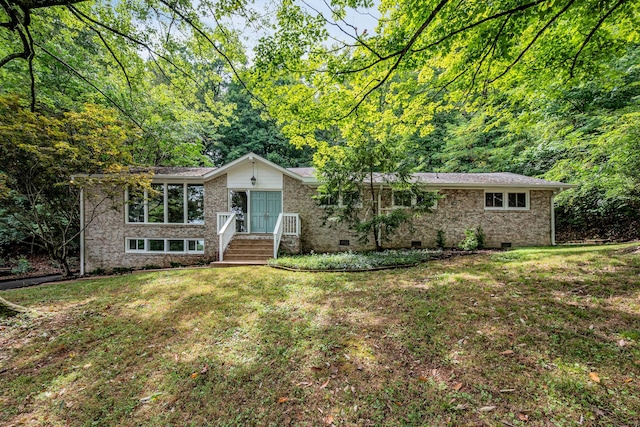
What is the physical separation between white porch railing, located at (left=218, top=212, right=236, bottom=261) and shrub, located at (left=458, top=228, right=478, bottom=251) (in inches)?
372

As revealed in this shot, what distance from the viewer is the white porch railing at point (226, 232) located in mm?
8797

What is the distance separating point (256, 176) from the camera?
408 inches

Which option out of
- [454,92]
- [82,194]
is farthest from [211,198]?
[454,92]

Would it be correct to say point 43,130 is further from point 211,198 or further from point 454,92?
point 454,92

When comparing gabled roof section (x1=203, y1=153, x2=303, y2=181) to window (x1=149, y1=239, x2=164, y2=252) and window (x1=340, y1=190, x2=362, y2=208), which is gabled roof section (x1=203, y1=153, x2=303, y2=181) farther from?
window (x1=149, y1=239, x2=164, y2=252)

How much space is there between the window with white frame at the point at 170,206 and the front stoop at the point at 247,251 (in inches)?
84.9

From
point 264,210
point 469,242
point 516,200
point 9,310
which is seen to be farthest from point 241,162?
point 516,200

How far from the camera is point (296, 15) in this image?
15.3 ft

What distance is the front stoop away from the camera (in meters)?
8.49

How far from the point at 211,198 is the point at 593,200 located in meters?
19.2

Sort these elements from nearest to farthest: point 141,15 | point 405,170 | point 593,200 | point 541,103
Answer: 1. point 141,15
2. point 541,103
3. point 405,170
4. point 593,200

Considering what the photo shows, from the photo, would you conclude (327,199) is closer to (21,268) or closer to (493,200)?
(493,200)

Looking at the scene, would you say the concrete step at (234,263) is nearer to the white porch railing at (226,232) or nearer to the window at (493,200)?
the white porch railing at (226,232)

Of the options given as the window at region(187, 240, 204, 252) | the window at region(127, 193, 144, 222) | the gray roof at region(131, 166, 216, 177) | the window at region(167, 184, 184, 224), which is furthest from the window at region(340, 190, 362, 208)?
the window at region(127, 193, 144, 222)
